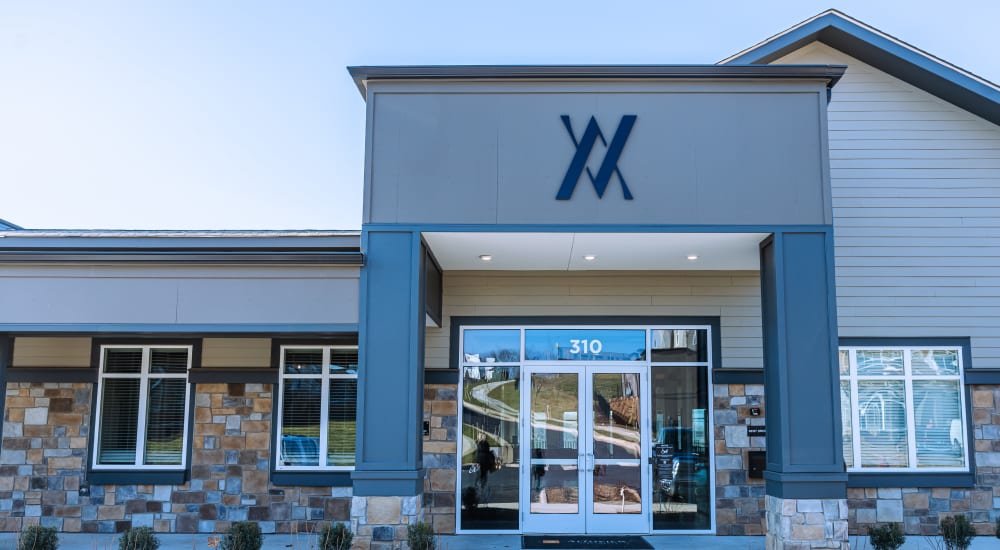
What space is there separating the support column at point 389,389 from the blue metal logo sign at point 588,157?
1.69 meters

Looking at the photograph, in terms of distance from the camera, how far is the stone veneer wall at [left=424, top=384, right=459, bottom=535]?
1041 cm

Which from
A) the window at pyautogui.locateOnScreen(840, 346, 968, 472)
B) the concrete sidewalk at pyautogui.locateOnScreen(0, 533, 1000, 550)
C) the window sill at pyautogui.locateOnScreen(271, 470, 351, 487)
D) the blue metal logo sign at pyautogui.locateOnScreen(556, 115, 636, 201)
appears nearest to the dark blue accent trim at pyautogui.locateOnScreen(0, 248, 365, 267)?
the blue metal logo sign at pyautogui.locateOnScreen(556, 115, 636, 201)

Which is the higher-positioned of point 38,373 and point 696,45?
point 696,45

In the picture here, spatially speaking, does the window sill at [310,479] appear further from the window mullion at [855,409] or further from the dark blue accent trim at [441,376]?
the window mullion at [855,409]

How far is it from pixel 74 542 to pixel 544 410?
605 cm

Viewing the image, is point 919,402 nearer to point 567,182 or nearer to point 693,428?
point 693,428

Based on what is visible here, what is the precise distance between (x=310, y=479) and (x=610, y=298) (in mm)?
4580

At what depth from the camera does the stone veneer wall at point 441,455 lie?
34.1ft

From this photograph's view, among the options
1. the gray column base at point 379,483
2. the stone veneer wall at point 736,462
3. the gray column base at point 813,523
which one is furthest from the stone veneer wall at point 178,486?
the gray column base at point 813,523

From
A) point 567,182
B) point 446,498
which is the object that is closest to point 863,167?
point 567,182

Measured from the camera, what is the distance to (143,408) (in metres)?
10.9

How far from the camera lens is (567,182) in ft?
27.5

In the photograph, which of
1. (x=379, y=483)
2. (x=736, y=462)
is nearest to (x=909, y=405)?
(x=736, y=462)

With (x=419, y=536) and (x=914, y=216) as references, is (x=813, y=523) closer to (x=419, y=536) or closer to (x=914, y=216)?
(x=419, y=536)
